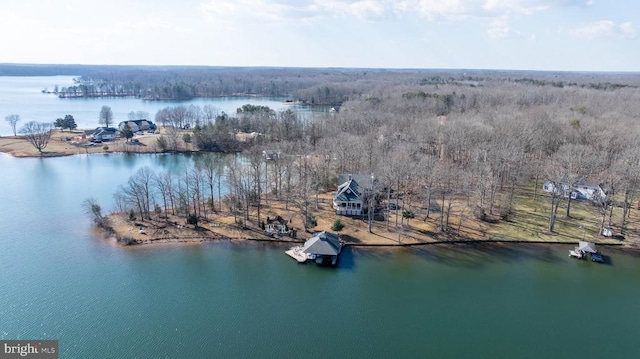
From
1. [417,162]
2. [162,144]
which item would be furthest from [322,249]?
[162,144]

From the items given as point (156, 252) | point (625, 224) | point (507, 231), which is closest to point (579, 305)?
point (507, 231)

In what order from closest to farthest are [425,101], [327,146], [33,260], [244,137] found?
1. [33,260]
2. [327,146]
3. [244,137]
4. [425,101]

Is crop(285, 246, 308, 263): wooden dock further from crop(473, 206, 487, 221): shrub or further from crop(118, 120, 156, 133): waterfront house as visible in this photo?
crop(118, 120, 156, 133): waterfront house

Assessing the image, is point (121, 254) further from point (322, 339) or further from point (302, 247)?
point (322, 339)

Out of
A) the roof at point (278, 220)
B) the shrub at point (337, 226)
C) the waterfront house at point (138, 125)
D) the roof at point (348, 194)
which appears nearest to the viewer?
the shrub at point (337, 226)

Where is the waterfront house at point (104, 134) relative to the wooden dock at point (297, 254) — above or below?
above

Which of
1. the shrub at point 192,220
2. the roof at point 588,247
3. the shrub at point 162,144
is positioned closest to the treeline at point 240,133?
the shrub at point 162,144

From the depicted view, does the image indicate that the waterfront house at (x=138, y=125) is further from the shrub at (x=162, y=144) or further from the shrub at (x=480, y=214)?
the shrub at (x=480, y=214)
